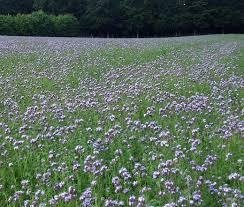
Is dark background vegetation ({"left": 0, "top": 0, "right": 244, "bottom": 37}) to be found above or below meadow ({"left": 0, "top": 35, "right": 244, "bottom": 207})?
above

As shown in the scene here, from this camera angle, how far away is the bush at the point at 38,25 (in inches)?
1748

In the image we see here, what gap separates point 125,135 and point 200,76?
6188mm

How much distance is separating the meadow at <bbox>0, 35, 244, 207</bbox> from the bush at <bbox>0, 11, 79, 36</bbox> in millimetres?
33490

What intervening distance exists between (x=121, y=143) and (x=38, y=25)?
40.9m

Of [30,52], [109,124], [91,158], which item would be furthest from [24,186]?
[30,52]

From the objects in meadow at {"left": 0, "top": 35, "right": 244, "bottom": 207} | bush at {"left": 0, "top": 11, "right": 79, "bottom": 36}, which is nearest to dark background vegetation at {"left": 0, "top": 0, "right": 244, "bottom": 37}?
bush at {"left": 0, "top": 11, "right": 79, "bottom": 36}

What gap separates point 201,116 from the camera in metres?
8.22

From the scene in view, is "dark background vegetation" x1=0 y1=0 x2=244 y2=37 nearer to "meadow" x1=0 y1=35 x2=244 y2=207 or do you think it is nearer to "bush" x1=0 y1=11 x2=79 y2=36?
"bush" x1=0 y1=11 x2=79 y2=36

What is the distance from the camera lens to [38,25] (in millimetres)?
46156

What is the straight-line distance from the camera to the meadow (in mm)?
5020

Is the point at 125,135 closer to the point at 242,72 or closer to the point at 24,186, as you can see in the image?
the point at 24,186

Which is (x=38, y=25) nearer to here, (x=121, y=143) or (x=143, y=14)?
(x=143, y=14)

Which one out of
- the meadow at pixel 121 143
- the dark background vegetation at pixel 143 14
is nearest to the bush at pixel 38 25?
the dark background vegetation at pixel 143 14

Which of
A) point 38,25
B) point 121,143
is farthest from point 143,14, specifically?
point 121,143
